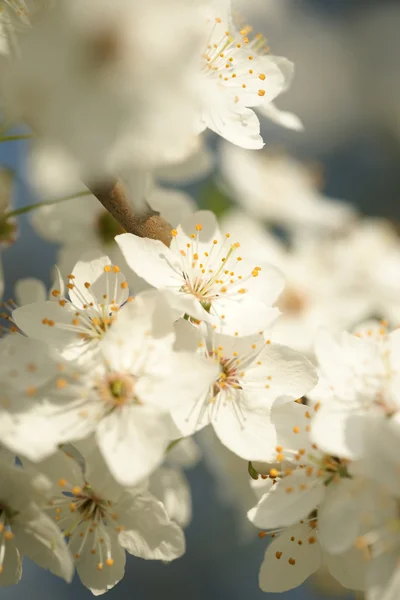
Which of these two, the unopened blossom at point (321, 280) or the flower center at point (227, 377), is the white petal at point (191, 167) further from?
the flower center at point (227, 377)

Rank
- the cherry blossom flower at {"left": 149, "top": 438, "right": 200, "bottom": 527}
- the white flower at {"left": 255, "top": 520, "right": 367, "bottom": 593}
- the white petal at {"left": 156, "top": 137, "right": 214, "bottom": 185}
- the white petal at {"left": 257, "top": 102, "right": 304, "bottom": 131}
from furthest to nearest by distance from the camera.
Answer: the white petal at {"left": 156, "top": 137, "right": 214, "bottom": 185}, the cherry blossom flower at {"left": 149, "top": 438, "right": 200, "bottom": 527}, the white petal at {"left": 257, "top": 102, "right": 304, "bottom": 131}, the white flower at {"left": 255, "top": 520, "right": 367, "bottom": 593}

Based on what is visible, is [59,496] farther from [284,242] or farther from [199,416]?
[284,242]

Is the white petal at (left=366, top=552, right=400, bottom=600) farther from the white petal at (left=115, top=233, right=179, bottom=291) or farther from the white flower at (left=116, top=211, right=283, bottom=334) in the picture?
the white petal at (left=115, top=233, right=179, bottom=291)

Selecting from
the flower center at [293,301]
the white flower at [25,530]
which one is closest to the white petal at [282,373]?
the white flower at [25,530]

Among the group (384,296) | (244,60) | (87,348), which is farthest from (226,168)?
(87,348)

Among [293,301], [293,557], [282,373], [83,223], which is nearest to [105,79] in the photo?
[282,373]

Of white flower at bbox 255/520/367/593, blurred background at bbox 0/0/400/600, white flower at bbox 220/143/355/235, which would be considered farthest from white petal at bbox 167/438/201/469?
white flower at bbox 220/143/355/235

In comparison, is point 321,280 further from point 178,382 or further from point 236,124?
point 178,382
